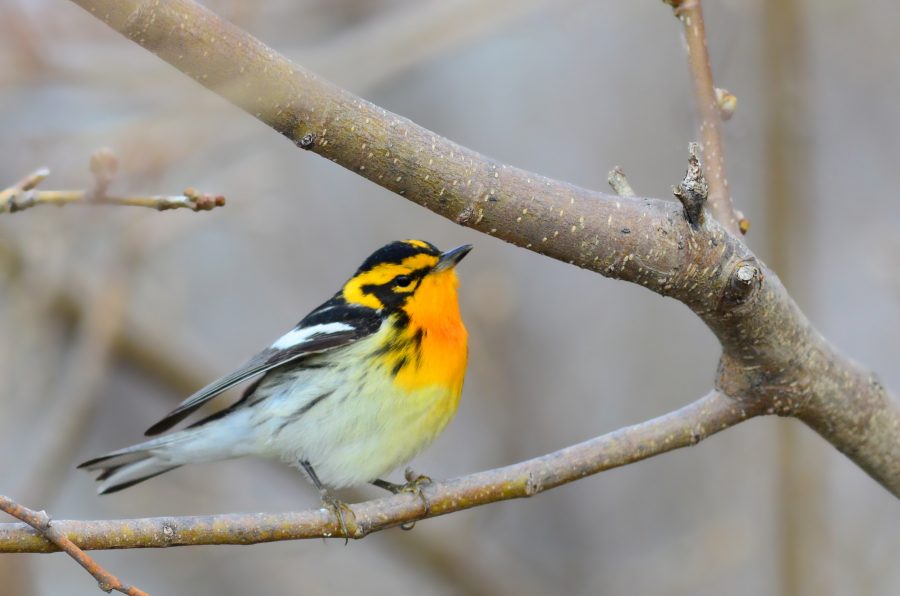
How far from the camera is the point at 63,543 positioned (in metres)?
2.42

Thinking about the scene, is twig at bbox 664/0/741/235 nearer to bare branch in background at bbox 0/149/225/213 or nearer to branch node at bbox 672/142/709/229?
branch node at bbox 672/142/709/229

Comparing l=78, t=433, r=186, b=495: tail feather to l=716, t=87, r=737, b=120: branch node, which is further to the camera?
l=78, t=433, r=186, b=495: tail feather

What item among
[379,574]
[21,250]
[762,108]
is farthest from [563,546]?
[21,250]

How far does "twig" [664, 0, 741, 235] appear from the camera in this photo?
3004 millimetres

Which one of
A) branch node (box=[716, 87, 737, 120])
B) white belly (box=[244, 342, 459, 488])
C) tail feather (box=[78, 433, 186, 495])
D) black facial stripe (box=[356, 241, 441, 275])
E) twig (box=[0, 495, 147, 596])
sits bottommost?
twig (box=[0, 495, 147, 596])

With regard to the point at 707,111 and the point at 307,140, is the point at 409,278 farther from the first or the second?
the point at 307,140

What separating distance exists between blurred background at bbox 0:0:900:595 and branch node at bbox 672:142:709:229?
4.18ft

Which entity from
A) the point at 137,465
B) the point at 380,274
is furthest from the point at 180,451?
the point at 380,274

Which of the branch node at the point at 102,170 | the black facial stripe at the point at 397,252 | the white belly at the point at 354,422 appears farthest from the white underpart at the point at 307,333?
the branch node at the point at 102,170

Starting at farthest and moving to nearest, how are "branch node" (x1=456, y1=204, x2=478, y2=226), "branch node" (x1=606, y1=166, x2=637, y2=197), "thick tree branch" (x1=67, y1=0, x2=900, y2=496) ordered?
"branch node" (x1=606, y1=166, x2=637, y2=197)
"branch node" (x1=456, y1=204, x2=478, y2=226)
"thick tree branch" (x1=67, y1=0, x2=900, y2=496)

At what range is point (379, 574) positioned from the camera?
8180mm

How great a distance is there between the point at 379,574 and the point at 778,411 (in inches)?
223

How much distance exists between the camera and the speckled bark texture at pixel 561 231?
2227 millimetres

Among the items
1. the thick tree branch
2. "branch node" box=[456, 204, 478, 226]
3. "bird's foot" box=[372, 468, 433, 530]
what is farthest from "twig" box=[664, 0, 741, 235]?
"bird's foot" box=[372, 468, 433, 530]
